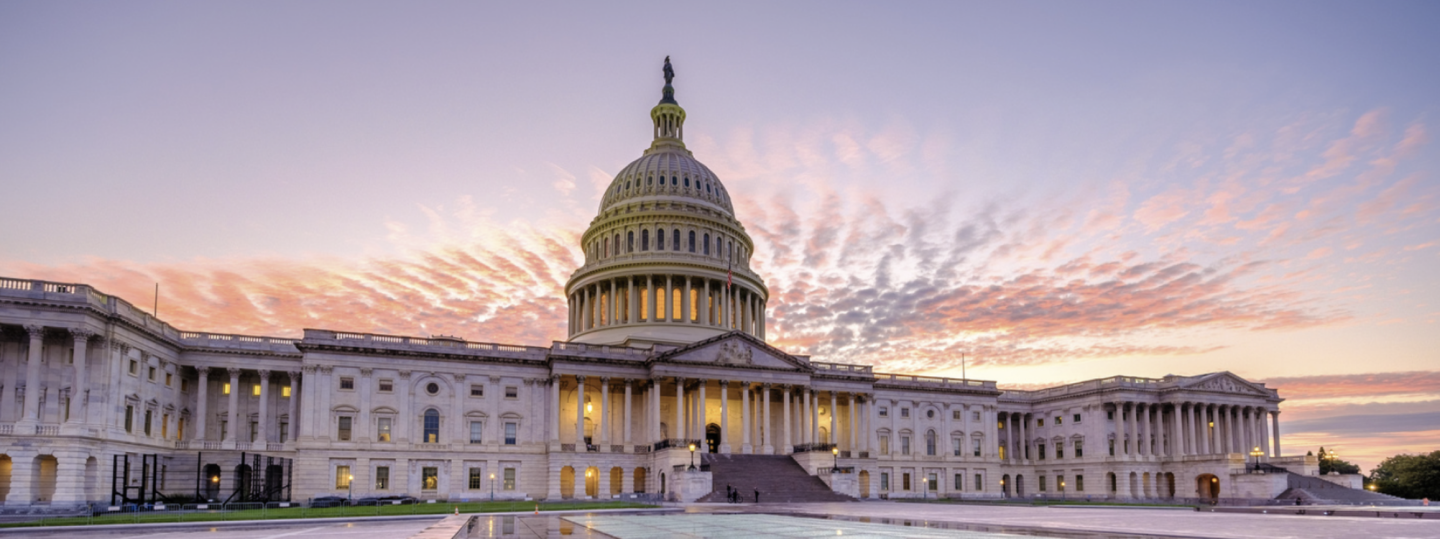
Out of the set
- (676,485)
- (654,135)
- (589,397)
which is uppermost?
(654,135)

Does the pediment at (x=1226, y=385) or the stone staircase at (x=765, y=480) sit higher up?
the pediment at (x=1226, y=385)

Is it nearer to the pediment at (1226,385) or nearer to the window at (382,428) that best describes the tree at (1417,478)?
the pediment at (1226,385)

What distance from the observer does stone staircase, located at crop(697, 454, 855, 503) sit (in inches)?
2739

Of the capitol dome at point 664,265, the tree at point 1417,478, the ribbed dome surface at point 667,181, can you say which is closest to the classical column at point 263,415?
the capitol dome at point 664,265

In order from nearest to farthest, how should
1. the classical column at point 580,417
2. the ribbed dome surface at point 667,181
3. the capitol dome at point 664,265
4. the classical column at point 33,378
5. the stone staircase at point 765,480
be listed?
the classical column at point 33,378 < the stone staircase at point 765,480 < the classical column at point 580,417 < the capitol dome at point 664,265 < the ribbed dome surface at point 667,181

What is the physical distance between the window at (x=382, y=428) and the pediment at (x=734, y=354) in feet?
71.7

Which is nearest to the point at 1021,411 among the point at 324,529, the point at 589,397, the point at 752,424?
the point at 752,424

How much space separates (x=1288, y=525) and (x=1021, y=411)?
77.1 m

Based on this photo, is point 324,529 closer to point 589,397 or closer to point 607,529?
point 607,529

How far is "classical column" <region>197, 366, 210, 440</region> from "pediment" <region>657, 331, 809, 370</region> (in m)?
35.1

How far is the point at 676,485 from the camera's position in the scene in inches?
2731

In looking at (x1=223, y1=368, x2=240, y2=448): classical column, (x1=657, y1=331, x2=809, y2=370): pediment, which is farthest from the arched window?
(x1=657, y1=331, x2=809, y2=370): pediment

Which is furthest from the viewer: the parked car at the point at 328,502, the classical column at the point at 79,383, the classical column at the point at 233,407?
the classical column at the point at 233,407

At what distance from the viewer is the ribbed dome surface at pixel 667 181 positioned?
356 ft
